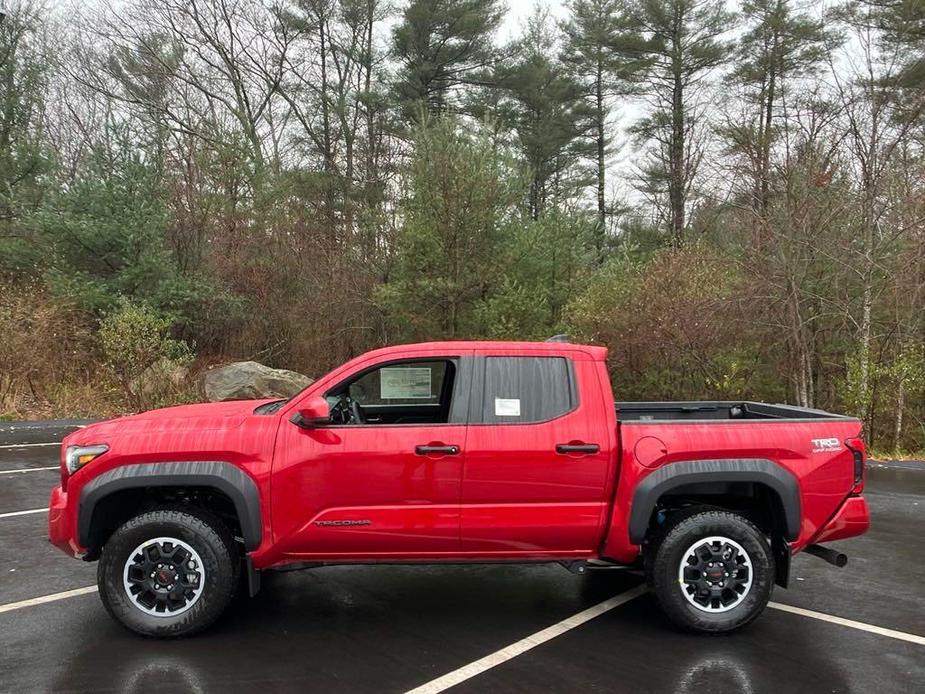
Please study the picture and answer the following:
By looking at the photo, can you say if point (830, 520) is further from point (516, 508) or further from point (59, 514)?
point (59, 514)

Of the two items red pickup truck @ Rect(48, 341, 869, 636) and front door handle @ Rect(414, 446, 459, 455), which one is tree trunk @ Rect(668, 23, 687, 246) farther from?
front door handle @ Rect(414, 446, 459, 455)


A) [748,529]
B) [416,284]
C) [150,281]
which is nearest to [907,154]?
[416,284]

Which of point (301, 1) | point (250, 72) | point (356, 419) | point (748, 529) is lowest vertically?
point (748, 529)

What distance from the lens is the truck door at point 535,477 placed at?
4117 millimetres

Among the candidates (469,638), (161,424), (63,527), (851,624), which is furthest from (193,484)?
(851,624)

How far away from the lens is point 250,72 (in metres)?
26.5

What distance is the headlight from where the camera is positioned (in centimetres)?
414

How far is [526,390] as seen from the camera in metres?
4.29

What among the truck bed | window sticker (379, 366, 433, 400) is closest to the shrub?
window sticker (379, 366, 433, 400)

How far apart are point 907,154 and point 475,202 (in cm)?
830

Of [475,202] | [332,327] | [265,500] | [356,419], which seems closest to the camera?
[265,500]

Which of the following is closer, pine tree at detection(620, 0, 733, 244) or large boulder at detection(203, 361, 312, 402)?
large boulder at detection(203, 361, 312, 402)

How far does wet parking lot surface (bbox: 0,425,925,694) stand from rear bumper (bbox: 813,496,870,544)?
0.59m

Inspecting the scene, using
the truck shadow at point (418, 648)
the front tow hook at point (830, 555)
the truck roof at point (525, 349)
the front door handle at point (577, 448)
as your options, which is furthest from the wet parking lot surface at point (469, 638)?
the truck roof at point (525, 349)
